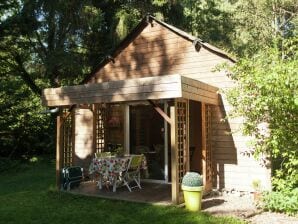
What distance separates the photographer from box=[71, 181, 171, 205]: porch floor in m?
7.22

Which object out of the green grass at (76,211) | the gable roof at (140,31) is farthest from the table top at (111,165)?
the gable roof at (140,31)

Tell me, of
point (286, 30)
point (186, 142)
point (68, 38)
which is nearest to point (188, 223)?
point (186, 142)

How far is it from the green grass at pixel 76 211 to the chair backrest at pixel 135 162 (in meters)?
1.05

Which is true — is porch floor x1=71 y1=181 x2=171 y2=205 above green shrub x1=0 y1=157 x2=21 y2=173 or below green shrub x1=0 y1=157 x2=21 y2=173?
below

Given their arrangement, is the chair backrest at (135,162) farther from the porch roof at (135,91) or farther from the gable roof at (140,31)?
the gable roof at (140,31)

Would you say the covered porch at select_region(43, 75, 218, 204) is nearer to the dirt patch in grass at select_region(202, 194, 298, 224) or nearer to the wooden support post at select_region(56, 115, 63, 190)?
the wooden support post at select_region(56, 115, 63, 190)

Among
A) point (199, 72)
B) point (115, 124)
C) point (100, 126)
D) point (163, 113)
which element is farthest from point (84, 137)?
point (163, 113)

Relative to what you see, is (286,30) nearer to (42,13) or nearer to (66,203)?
(42,13)

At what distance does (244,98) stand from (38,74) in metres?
13.0

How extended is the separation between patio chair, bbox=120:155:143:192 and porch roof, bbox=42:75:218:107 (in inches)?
62.8

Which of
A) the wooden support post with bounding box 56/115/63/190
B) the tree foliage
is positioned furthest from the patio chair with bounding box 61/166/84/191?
the tree foliage

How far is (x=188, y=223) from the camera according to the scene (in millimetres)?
5660

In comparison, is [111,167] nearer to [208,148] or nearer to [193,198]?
[193,198]

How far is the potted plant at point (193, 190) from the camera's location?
6.36 metres
